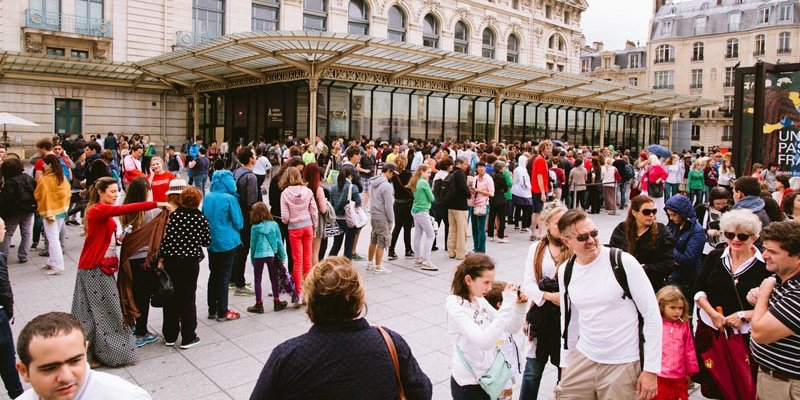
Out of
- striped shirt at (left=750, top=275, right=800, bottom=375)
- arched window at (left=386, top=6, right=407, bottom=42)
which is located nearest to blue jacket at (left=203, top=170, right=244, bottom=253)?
striped shirt at (left=750, top=275, right=800, bottom=375)

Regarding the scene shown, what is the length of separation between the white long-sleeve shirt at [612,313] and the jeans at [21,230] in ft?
27.4

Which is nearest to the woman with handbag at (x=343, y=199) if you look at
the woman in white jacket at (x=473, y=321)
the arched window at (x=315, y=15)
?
the woman in white jacket at (x=473, y=321)

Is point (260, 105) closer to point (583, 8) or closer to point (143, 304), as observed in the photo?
point (143, 304)

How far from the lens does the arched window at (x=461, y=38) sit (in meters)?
40.4

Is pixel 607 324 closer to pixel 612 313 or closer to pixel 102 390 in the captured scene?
pixel 612 313

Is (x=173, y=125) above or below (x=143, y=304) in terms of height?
above

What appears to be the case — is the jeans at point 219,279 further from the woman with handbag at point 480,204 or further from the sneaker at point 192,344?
the woman with handbag at point 480,204

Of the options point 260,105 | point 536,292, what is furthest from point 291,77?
point 536,292

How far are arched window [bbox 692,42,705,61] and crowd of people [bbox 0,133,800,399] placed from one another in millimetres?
62227

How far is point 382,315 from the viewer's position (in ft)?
22.7

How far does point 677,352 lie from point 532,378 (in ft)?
3.57

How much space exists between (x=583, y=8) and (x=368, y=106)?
30.7 meters

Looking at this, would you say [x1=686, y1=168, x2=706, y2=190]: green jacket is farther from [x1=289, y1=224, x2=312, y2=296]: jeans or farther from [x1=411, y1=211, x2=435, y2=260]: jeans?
[x1=289, y1=224, x2=312, y2=296]: jeans

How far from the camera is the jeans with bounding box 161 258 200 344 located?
18.9 feet
